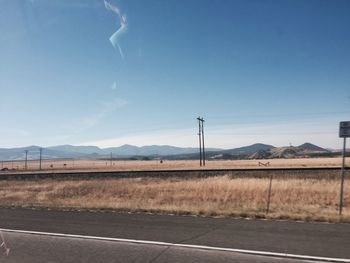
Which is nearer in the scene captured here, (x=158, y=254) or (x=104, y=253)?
(x=158, y=254)

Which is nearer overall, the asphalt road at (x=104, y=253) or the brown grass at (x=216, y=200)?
the asphalt road at (x=104, y=253)

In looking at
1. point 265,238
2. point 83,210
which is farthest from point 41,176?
point 265,238

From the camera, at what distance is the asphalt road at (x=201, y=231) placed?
9.43 meters

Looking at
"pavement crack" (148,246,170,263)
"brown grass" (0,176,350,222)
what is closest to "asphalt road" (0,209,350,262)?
"pavement crack" (148,246,170,263)

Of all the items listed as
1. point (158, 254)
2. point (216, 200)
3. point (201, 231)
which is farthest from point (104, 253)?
point (216, 200)

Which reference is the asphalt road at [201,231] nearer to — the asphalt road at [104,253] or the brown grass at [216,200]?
the asphalt road at [104,253]

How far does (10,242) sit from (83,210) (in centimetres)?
671

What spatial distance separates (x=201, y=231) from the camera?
1163cm

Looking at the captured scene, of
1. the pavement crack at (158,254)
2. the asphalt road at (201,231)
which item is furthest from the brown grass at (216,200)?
the pavement crack at (158,254)

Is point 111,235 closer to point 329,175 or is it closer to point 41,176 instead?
point 329,175

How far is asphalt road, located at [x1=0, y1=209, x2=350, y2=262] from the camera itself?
943cm

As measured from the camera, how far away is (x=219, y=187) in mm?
28016

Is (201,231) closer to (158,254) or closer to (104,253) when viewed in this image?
(158,254)

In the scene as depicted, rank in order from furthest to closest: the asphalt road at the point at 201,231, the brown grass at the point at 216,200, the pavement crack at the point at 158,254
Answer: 1. the brown grass at the point at 216,200
2. the asphalt road at the point at 201,231
3. the pavement crack at the point at 158,254
